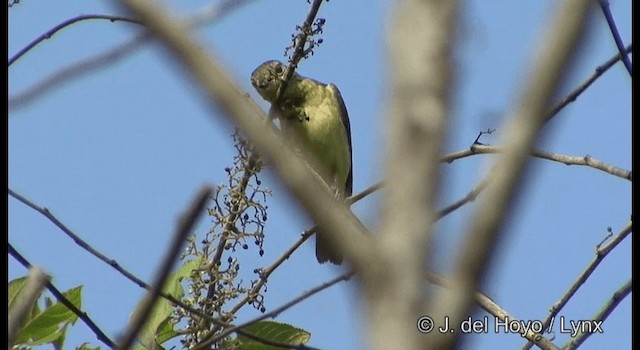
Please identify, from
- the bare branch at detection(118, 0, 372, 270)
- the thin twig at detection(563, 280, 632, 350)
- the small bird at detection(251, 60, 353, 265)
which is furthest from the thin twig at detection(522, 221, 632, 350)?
the small bird at detection(251, 60, 353, 265)

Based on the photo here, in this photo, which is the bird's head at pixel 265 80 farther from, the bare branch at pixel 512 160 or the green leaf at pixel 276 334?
the bare branch at pixel 512 160

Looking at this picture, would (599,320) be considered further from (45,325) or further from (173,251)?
(173,251)

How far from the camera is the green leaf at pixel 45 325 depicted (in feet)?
9.20

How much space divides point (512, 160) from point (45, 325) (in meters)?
2.25

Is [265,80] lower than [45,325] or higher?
higher

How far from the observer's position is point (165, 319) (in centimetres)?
313

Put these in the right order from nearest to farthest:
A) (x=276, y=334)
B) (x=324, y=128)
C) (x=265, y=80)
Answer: (x=276, y=334)
(x=265, y=80)
(x=324, y=128)

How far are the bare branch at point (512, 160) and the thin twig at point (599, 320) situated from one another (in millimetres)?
1805

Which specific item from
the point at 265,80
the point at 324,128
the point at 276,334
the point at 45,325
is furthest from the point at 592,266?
the point at 324,128

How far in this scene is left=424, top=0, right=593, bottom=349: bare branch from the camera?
842 mm

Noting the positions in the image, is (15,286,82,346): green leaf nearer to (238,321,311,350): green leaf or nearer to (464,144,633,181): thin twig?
(238,321,311,350): green leaf

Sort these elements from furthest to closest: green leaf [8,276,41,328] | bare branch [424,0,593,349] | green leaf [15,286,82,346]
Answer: green leaf [15,286,82,346] < green leaf [8,276,41,328] < bare branch [424,0,593,349]

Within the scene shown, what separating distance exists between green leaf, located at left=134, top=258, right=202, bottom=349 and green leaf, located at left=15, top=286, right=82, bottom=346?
12.4 inches
